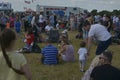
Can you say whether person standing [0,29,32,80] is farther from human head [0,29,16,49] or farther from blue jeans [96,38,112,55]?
blue jeans [96,38,112,55]

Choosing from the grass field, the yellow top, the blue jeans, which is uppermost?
the yellow top

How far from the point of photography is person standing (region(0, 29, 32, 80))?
411cm

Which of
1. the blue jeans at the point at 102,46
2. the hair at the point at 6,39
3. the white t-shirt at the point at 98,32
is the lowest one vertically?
the blue jeans at the point at 102,46

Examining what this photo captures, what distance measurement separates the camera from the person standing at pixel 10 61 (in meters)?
4.11

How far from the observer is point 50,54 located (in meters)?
12.1

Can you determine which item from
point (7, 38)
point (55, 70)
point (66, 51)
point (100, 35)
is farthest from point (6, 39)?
point (66, 51)

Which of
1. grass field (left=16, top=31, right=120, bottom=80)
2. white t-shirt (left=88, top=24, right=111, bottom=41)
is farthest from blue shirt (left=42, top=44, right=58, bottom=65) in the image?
white t-shirt (left=88, top=24, right=111, bottom=41)

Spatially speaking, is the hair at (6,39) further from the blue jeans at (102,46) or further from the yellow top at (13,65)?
the blue jeans at (102,46)

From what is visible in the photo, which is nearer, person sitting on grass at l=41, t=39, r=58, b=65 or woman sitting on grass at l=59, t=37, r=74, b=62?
person sitting on grass at l=41, t=39, r=58, b=65

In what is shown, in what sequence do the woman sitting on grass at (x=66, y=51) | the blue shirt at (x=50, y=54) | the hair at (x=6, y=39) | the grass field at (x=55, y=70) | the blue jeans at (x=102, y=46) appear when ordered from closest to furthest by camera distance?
1. the hair at (x=6, y=39)
2. the blue jeans at (x=102, y=46)
3. the grass field at (x=55, y=70)
4. the blue shirt at (x=50, y=54)
5. the woman sitting on grass at (x=66, y=51)

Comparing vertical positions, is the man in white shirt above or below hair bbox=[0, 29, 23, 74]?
below

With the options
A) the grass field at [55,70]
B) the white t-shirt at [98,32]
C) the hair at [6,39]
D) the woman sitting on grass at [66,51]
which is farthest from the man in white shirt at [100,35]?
the hair at [6,39]

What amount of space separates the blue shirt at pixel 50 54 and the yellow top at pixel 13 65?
774 centimetres

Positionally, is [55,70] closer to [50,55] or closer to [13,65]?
[50,55]
